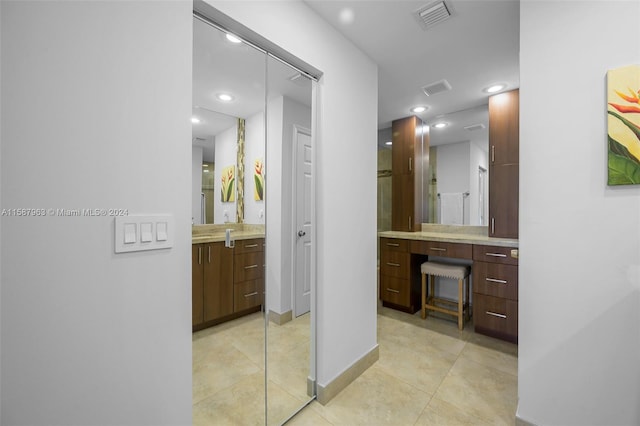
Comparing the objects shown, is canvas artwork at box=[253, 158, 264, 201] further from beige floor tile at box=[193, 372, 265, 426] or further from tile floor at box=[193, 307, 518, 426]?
beige floor tile at box=[193, 372, 265, 426]

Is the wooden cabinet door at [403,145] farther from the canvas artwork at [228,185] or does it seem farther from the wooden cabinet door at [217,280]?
the wooden cabinet door at [217,280]

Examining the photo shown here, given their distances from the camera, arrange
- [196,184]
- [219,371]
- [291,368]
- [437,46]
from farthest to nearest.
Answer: [437,46], [291,368], [219,371], [196,184]

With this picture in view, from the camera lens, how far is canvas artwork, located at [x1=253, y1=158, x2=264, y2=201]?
145cm

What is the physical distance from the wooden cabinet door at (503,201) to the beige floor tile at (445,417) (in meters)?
1.74

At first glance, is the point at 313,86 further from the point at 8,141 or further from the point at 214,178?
the point at 8,141

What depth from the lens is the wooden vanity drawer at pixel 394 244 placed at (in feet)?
10.2

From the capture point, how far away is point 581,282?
129 centimetres

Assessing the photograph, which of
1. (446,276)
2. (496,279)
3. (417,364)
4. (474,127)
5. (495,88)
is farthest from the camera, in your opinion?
(474,127)

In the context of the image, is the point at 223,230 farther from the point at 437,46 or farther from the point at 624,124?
the point at 437,46

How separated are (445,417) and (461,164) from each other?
2607 millimetres

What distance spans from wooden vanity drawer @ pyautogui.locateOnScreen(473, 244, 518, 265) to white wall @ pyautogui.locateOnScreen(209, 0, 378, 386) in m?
1.19

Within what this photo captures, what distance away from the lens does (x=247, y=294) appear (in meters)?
1.42

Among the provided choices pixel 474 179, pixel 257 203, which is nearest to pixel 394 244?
pixel 474 179

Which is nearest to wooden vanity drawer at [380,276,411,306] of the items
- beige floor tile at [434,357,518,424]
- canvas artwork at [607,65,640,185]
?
beige floor tile at [434,357,518,424]
